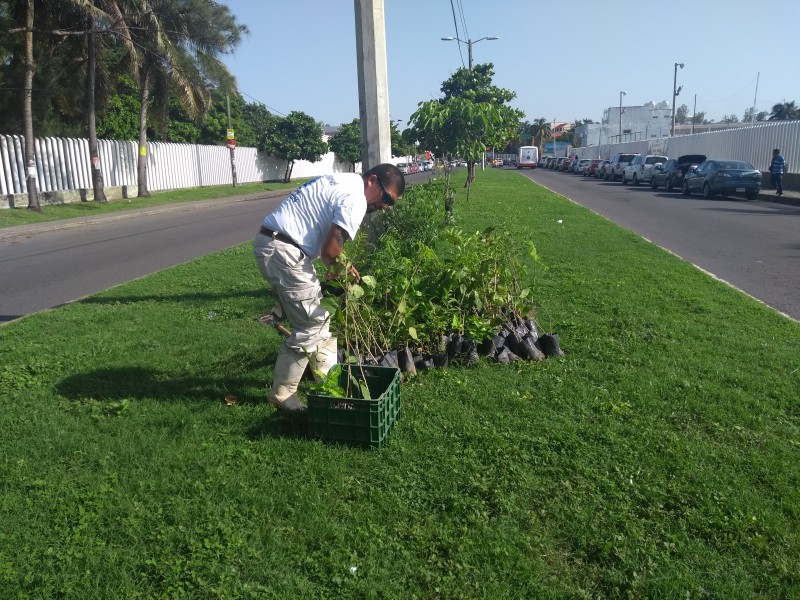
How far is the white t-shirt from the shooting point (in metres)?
4.05

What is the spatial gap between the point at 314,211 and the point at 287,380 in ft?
3.49

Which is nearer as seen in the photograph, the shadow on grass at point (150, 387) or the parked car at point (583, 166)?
the shadow on grass at point (150, 387)

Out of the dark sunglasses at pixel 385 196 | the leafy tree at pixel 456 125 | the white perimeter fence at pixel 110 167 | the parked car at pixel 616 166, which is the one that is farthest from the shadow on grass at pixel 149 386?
the parked car at pixel 616 166

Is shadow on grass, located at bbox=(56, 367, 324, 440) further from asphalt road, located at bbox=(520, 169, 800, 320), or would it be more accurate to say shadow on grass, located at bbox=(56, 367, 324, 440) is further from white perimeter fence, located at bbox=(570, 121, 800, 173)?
white perimeter fence, located at bbox=(570, 121, 800, 173)

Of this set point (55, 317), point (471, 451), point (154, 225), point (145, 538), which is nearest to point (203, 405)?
point (145, 538)

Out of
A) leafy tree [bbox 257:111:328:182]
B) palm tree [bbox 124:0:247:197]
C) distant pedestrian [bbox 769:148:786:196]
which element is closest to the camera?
distant pedestrian [bbox 769:148:786:196]

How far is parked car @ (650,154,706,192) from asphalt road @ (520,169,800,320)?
461cm

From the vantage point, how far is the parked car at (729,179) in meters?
23.8

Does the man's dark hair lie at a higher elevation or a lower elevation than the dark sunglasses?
higher

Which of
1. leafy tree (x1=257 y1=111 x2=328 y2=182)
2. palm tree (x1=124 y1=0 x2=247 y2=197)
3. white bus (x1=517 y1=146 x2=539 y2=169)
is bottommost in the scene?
white bus (x1=517 y1=146 x2=539 y2=169)

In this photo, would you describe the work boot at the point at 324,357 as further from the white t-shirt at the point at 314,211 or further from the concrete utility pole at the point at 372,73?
the concrete utility pole at the point at 372,73

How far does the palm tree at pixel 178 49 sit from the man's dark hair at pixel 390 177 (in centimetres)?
2315

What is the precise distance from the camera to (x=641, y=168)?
35094mm

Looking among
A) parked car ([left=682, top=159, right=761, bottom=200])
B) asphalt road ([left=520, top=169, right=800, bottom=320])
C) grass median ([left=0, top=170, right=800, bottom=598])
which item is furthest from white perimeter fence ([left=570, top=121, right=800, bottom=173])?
grass median ([left=0, top=170, right=800, bottom=598])
